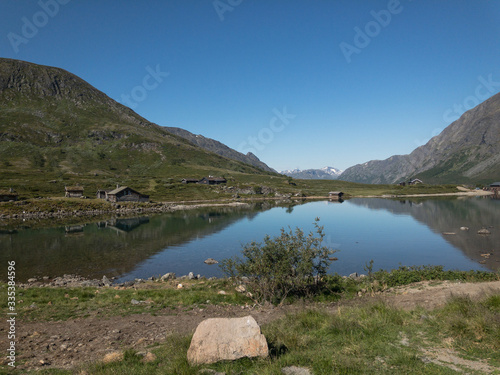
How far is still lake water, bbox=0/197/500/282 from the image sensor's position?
3688 cm

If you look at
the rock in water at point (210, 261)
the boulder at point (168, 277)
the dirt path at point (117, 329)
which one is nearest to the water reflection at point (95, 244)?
the boulder at point (168, 277)

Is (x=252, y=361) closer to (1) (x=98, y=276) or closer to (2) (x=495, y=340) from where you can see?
(2) (x=495, y=340)

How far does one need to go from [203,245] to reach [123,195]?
77963 millimetres

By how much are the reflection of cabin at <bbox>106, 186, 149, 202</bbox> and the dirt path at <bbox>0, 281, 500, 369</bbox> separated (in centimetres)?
10540

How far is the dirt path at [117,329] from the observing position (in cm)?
1208

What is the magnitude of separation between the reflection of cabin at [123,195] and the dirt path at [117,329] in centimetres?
10540

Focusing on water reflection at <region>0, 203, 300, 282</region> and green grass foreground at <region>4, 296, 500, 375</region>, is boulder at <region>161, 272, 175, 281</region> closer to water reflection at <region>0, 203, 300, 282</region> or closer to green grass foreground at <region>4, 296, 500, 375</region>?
water reflection at <region>0, 203, 300, 282</region>

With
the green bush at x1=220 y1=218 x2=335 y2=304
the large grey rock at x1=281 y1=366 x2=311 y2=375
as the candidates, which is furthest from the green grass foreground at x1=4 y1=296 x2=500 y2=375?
the green bush at x1=220 y1=218 x2=335 y2=304

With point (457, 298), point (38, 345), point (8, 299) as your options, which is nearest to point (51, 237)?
point (8, 299)

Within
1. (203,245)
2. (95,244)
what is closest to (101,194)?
(95,244)

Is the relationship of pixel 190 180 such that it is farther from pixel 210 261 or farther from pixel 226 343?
pixel 226 343

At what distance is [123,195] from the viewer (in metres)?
115

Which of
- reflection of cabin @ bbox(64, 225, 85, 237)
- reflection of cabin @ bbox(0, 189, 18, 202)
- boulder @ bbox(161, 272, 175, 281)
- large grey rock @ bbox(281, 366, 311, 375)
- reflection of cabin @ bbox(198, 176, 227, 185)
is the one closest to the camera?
large grey rock @ bbox(281, 366, 311, 375)

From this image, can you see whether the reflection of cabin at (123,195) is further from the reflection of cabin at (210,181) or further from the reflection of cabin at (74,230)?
the reflection of cabin at (210,181)
